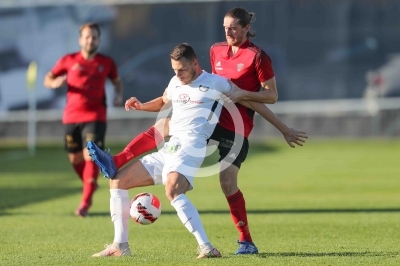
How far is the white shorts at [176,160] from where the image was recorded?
28.0ft

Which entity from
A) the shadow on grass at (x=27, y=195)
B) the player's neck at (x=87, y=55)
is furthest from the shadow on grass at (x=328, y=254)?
the shadow on grass at (x=27, y=195)

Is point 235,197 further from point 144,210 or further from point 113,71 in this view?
point 113,71

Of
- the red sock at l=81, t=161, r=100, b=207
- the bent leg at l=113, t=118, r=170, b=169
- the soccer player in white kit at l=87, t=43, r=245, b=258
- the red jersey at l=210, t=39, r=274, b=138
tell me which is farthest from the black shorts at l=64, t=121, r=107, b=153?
the soccer player in white kit at l=87, t=43, r=245, b=258

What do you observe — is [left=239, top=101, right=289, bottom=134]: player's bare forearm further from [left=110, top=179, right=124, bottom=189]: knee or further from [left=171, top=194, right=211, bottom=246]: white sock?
[left=110, top=179, right=124, bottom=189]: knee

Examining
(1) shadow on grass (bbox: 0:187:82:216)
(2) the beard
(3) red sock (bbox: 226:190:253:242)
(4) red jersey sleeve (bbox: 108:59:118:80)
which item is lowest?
(1) shadow on grass (bbox: 0:187:82:216)

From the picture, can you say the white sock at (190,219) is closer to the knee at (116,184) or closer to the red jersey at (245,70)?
the knee at (116,184)

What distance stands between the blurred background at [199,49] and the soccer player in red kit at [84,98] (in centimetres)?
1696

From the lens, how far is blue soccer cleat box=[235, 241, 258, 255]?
9102 millimetres

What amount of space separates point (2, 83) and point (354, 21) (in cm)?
1180

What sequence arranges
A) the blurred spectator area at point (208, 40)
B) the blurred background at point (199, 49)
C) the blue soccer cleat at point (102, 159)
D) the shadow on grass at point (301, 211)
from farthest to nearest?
the blurred spectator area at point (208, 40), the blurred background at point (199, 49), the shadow on grass at point (301, 211), the blue soccer cleat at point (102, 159)

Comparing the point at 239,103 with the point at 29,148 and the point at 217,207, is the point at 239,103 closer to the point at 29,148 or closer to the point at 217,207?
the point at 217,207

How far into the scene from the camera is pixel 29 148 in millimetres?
28641

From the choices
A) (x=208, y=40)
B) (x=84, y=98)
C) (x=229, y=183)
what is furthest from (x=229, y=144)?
(x=208, y=40)

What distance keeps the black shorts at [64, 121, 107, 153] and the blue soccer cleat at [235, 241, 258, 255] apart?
4.60 m
